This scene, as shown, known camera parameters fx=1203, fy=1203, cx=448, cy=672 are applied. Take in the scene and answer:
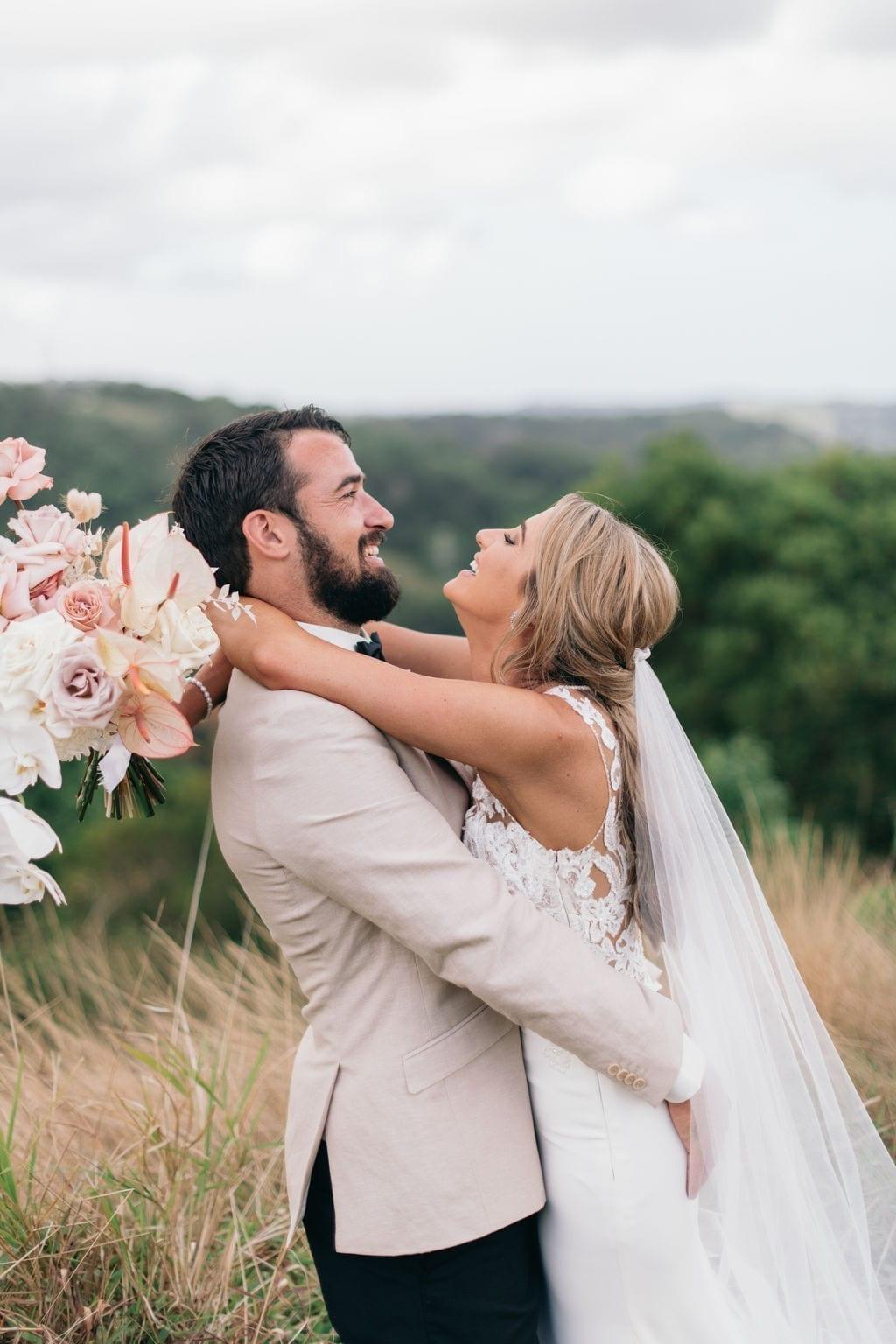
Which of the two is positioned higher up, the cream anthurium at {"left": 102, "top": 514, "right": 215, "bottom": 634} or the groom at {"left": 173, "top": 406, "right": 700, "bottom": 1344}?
the cream anthurium at {"left": 102, "top": 514, "right": 215, "bottom": 634}

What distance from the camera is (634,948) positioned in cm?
305

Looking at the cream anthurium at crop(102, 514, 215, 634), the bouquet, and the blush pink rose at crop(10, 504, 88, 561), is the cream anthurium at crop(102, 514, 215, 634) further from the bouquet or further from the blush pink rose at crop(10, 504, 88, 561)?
the blush pink rose at crop(10, 504, 88, 561)

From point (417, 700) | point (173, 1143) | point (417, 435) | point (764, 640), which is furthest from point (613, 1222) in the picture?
point (417, 435)

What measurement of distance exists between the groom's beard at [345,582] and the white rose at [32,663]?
0.94 m

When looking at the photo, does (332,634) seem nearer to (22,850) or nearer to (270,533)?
(270,533)

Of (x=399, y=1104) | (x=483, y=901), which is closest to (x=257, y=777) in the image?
(x=483, y=901)

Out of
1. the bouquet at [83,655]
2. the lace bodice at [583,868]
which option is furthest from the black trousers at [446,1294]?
the bouquet at [83,655]

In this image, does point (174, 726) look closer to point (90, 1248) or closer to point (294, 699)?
point (294, 699)

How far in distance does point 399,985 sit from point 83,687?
3.34ft

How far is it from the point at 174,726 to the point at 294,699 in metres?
0.44

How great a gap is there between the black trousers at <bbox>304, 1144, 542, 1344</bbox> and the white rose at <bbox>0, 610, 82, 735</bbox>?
1442mm

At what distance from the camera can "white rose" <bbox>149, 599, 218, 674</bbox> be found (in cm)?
221

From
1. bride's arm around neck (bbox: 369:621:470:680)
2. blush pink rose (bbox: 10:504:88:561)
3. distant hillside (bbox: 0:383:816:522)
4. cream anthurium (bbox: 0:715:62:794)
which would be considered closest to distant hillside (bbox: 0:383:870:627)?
distant hillside (bbox: 0:383:816:522)

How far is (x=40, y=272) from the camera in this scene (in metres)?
18.7
